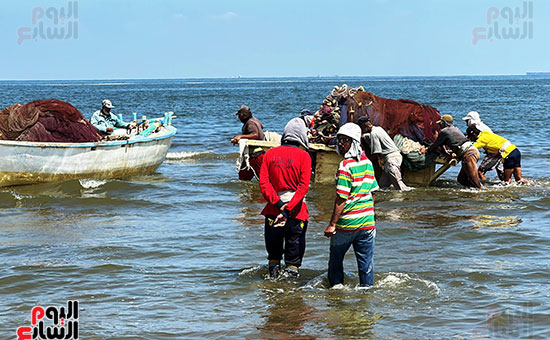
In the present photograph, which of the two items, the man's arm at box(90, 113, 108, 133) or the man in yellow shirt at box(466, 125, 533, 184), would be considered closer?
the man in yellow shirt at box(466, 125, 533, 184)

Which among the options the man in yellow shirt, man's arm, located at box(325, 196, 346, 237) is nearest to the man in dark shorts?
the man in yellow shirt

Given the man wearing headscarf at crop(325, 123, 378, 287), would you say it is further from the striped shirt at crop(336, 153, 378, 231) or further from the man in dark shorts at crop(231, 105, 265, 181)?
the man in dark shorts at crop(231, 105, 265, 181)

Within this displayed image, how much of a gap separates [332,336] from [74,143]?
29.5 ft

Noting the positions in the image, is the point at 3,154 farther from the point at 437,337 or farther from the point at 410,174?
the point at 437,337

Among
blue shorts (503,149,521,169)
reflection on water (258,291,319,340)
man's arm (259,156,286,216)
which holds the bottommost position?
reflection on water (258,291,319,340)

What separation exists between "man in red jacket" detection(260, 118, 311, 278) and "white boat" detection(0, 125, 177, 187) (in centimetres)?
746

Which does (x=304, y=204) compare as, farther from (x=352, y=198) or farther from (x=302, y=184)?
(x=352, y=198)

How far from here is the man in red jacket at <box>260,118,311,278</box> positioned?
7.00 m

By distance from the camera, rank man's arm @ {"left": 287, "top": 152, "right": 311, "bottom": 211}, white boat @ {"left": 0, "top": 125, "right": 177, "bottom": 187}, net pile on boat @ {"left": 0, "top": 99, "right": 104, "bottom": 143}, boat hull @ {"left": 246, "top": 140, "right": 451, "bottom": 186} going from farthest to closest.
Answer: boat hull @ {"left": 246, "top": 140, "right": 451, "bottom": 186} < net pile on boat @ {"left": 0, "top": 99, "right": 104, "bottom": 143} < white boat @ {"left": 0, "top": 125, "right": 177, "bottom": 187} < man's arm @ {"left": 287, "top": 152, "right": 311, "bottom": 211}

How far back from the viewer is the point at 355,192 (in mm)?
6508

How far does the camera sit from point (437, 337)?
6004mm

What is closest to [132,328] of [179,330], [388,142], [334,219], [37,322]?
[179,330]

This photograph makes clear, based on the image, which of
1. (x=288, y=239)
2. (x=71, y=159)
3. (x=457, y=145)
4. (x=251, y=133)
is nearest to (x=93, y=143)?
(x=71, y=159)

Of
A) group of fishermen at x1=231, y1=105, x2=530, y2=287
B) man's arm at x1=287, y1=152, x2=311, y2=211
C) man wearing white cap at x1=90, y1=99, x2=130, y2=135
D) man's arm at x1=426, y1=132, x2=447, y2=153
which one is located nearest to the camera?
group of fishermen at x1=231, y1=105, x2=530, y2=287
